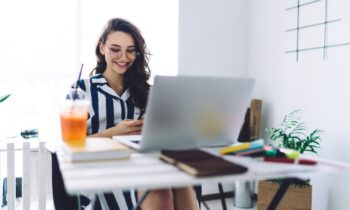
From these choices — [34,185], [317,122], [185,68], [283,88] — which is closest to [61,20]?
[185,68]

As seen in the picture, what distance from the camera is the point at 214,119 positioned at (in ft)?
3.27

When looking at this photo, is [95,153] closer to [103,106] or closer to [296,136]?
[103,106]

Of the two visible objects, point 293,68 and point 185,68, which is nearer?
point 293,68

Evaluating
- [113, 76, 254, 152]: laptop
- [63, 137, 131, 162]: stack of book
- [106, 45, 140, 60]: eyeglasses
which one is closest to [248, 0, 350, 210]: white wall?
[106, 45, 140, 60]: eyeglasses

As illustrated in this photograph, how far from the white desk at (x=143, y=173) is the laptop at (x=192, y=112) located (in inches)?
2.8

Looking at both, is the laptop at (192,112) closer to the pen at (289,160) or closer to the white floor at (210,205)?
the pen at (289,160)

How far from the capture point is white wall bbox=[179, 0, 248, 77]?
9.52ft

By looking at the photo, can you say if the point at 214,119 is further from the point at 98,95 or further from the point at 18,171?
the point at 18,171

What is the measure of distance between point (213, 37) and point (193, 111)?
7.01 ft

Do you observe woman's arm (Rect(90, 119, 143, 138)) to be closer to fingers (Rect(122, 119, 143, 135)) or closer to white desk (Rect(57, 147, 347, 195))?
fingers (Rect(122, 119, 143, 135))

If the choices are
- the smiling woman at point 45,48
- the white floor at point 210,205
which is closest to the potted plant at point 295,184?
the white floor at point 210,205

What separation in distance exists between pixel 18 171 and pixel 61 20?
106 centimetres

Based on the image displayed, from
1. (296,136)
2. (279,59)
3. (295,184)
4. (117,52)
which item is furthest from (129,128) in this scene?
(279,59)

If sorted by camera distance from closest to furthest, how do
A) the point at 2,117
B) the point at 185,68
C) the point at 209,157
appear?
1. the point at 209,157
2. the point at 2,117
3. the point at 185,68
